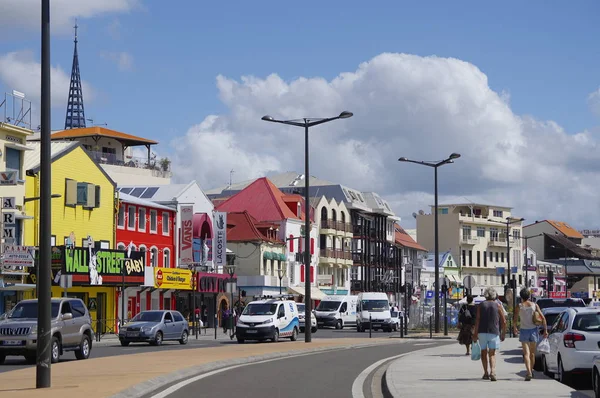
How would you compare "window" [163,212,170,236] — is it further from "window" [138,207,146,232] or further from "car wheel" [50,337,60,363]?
"car wheel" [50,337,60,363]

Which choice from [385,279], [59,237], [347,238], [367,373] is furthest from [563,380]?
[385,279]

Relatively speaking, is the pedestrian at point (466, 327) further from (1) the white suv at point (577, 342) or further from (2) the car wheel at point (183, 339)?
(2) the car wheel at point (183, 339)

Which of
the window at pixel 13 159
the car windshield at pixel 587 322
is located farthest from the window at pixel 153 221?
the car windshield at pixel 587 322

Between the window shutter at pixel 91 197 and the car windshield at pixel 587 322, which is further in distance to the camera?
the window shutter at pixel 91 197

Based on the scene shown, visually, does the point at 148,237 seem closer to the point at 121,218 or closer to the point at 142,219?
the point at 142,219

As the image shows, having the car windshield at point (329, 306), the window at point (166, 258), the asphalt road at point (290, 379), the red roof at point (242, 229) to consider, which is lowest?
the asphalt road at point (290, 379)

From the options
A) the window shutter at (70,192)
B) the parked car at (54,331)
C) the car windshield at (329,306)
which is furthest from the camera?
the car windshield at (329,306)

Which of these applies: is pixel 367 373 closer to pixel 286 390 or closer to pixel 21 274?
pixel 286 390

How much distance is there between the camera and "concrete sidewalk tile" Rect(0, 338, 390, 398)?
18.3m

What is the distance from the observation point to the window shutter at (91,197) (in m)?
63.1

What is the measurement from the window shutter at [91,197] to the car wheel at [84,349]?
1261 inches

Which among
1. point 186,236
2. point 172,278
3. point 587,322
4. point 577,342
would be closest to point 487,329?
point 577,342

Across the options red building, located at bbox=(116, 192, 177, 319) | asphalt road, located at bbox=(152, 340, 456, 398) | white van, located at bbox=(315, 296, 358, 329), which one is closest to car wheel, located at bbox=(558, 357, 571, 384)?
asphalt road, located at bbox=(152, 340, 456, 398)

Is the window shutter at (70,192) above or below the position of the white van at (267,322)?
above
